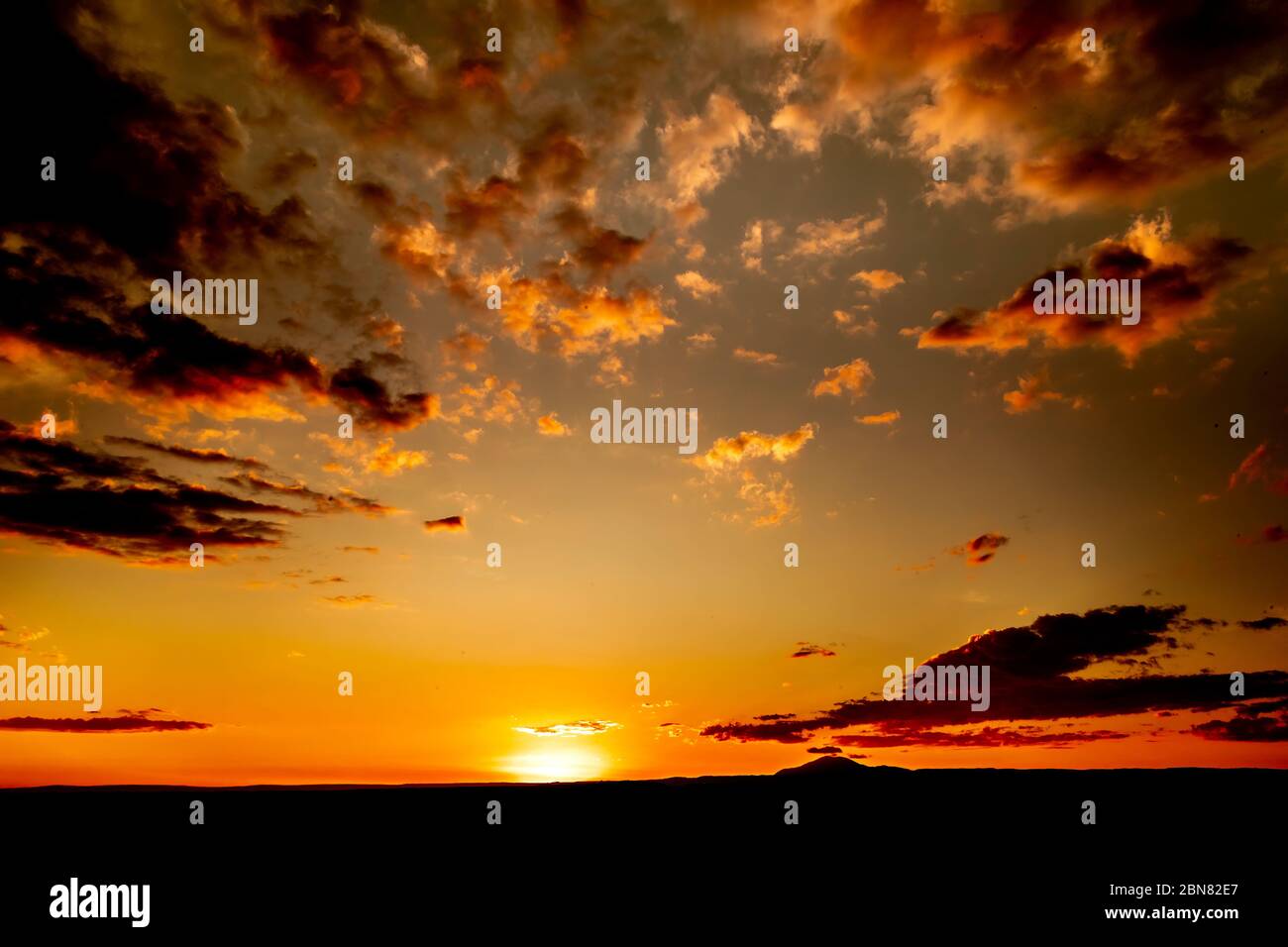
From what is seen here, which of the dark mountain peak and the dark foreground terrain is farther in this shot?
the dark mountain peak

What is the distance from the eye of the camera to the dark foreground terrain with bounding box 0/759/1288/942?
883 inches
